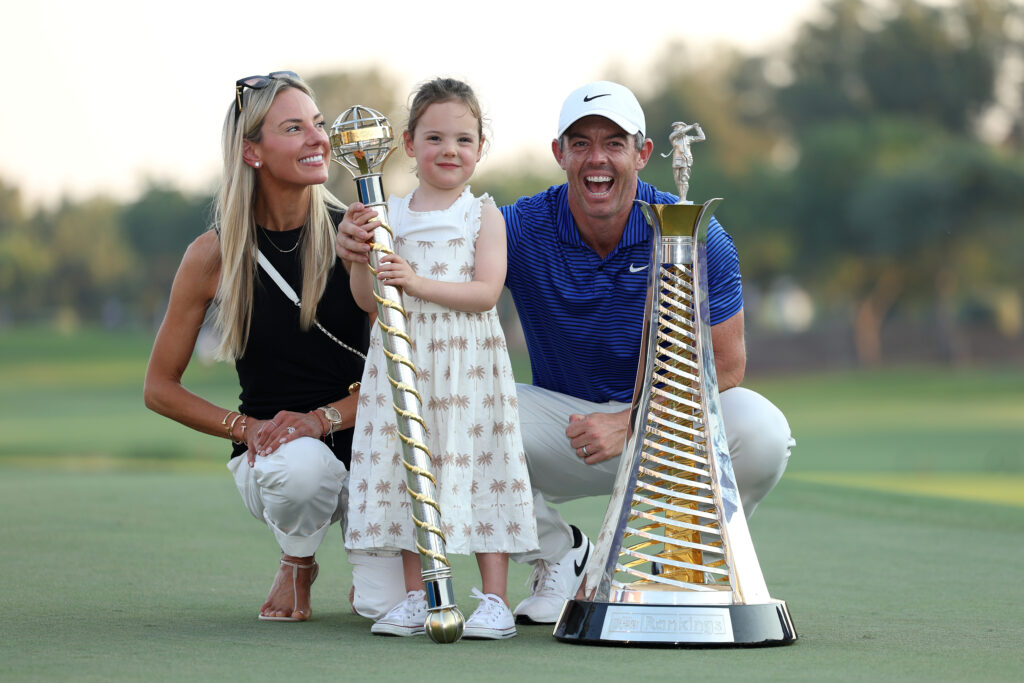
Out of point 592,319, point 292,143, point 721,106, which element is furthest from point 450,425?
point 721,106

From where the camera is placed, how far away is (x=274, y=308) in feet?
14.6

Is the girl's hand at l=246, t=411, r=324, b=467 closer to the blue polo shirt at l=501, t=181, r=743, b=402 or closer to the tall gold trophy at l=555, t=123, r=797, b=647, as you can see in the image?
the blue polo shirt at l=501, t=181, r=743, b=402

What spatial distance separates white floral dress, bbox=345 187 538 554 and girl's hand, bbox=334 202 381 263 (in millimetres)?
208

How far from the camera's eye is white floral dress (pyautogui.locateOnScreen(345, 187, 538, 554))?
3906mm

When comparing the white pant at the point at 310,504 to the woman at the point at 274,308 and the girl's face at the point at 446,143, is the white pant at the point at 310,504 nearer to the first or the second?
the woman at the point at 274,308

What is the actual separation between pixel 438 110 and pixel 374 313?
635 millimetres

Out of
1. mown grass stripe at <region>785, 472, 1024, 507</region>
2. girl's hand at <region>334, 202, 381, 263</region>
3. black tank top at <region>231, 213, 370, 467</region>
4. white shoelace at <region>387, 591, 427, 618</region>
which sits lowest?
mown grass stripe at <region>785, 472, 1024, 507</region>

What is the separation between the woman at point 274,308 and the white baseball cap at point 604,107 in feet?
2.55

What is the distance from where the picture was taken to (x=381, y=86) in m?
55.0

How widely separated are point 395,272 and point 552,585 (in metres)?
1.19

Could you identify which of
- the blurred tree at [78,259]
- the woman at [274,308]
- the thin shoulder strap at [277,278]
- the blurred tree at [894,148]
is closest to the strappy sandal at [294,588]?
the woman at [274,308]

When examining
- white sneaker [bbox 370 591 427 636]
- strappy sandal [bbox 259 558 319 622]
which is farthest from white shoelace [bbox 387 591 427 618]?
strappy sandal [bbox 259 558 319 622]

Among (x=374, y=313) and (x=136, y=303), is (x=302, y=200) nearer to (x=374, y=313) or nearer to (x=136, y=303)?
(x=374, y=313)

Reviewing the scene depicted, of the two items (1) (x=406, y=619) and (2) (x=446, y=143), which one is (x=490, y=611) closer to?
(1) (x=406, y=619)
